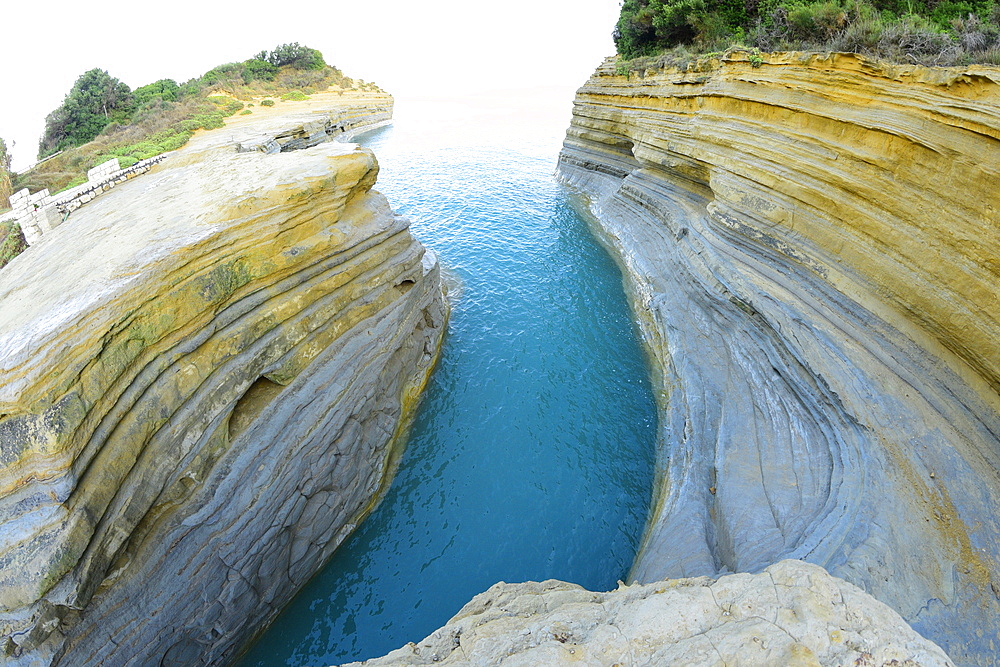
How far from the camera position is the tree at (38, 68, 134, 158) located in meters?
33.5

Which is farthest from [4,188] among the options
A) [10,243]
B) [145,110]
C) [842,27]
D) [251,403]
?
[842,27]

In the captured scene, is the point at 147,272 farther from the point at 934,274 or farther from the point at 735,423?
the point at 934,274

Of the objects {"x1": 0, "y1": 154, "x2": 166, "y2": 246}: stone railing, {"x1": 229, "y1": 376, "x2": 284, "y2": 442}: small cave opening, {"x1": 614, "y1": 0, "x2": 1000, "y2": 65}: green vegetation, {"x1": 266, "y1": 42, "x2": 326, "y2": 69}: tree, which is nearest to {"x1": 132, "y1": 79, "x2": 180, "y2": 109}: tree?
{"x1": 266, "y1": 42, "x2": 326, "y2": 69}: tree

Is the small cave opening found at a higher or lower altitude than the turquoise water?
higher

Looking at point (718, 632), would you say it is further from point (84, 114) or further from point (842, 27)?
point (84, 114)

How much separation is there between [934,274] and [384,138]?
136ft

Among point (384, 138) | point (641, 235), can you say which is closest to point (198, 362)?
point (641, 235)

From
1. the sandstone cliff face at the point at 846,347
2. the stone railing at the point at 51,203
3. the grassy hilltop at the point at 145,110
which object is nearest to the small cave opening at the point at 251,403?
the sandstone cliff face at the point at 846,347

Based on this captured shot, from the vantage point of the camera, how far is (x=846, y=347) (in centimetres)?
958

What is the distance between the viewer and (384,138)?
137ft

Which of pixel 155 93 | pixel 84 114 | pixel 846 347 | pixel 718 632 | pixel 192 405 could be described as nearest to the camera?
pixel 718 632

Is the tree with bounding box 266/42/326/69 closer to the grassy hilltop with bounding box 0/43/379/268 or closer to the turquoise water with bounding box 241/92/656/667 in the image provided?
the grassy hilltop with bounding box 0/43/379/268

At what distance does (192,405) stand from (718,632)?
7892 mm

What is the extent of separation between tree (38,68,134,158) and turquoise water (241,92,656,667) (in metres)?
32.9
